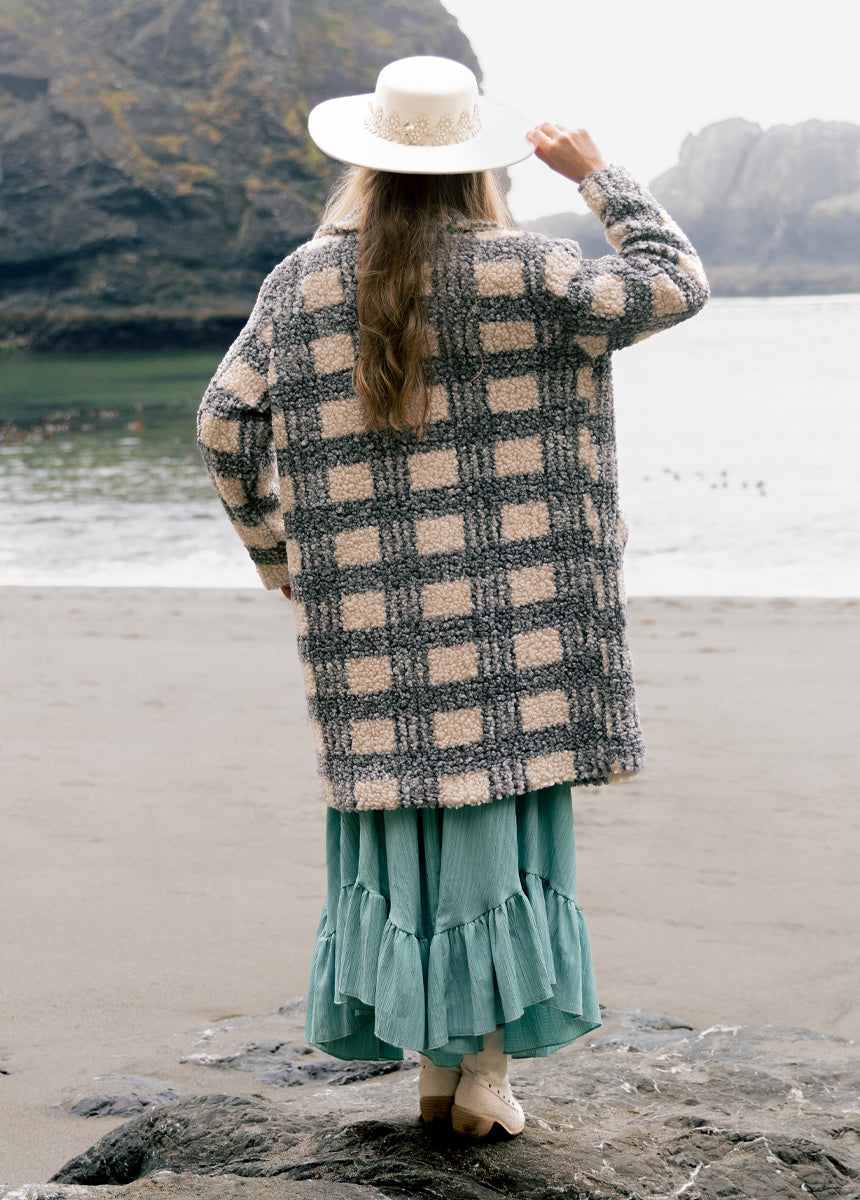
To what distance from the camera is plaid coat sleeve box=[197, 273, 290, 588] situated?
5.94 feet

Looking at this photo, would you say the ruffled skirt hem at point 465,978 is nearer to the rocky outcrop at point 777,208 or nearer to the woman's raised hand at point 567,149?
the woman's raised hand at point 567,149

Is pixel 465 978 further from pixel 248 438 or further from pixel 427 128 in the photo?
pixel 427 128

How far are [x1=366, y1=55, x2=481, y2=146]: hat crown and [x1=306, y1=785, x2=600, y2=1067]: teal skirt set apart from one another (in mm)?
978

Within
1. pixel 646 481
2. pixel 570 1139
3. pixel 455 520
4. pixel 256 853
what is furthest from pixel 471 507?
pixel 646 481

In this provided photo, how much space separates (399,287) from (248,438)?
0.34 meters

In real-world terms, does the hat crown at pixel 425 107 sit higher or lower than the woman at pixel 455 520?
higher

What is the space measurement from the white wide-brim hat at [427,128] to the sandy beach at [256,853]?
1.78 meters

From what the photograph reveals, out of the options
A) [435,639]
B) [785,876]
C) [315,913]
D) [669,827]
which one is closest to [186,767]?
[315,913]

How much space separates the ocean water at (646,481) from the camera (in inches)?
368

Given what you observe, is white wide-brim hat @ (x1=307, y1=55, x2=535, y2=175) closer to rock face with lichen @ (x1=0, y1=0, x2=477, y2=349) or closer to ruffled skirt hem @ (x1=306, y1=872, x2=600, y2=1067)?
ruffled skirt hem @ (x1=306, y1=872, x2=600, y2=1067)

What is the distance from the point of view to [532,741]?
70.1 inches

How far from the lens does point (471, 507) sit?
1765mm

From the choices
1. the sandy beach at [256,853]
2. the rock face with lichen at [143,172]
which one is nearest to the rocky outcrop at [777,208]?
the rock face with lichen at [143,172]

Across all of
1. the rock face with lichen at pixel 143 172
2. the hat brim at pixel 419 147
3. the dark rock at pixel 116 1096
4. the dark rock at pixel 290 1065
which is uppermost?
the rock face with lichen at pixel 143 172
